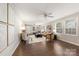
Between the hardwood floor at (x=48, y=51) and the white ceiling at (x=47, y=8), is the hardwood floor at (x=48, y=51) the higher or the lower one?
the lower one

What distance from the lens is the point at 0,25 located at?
7.52 ft

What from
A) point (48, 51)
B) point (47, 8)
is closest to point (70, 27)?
point (47, 8)

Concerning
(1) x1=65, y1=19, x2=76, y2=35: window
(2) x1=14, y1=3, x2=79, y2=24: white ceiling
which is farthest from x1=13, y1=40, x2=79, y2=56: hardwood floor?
(2) x1=14, y1=3, x2=79, y2=24: white ceiling

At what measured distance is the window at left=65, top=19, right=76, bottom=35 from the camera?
6723 millimetres

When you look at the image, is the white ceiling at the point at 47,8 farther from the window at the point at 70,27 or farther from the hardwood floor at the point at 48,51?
the hardwood floor at the point at 48,51

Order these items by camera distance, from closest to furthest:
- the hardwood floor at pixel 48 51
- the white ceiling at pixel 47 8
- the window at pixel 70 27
→ the hardwood floor at pixel 48 51 < the white ceiling at pixel 47 8 < the window at pixel 70 27

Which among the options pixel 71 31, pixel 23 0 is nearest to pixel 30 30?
pixel 71 31

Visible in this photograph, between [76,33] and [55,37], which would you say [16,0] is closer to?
[76,33]

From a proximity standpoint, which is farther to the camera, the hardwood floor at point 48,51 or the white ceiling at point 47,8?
the white ceiling at point 47,8

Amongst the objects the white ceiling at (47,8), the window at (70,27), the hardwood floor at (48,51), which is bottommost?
the hardwood floor at (48,51)

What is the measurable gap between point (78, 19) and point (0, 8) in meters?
5.32

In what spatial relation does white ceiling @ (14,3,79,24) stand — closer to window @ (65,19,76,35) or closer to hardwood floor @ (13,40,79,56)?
window @ (65,19,76,35)

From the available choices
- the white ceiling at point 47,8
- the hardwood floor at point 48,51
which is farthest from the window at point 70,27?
the hardwood floor at point 48,51

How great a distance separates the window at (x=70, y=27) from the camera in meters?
6.72
